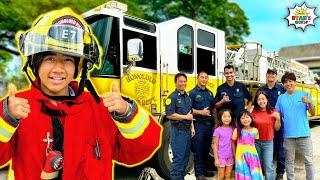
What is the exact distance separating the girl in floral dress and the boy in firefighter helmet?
12.6 feet

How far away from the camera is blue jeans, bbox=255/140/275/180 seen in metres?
5.36

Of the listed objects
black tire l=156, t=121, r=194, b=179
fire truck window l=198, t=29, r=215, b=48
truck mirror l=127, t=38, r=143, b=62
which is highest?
fire truck window l=198, t=29, r=215, b=48

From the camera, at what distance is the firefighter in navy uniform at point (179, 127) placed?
226 inches

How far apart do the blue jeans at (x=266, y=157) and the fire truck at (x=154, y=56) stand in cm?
146

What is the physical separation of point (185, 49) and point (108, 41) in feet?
5.40

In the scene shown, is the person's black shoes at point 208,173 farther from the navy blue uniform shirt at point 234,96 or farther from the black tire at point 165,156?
the navy blue uniform shirt at point 234,96

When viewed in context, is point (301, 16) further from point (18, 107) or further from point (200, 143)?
point (18, 107)

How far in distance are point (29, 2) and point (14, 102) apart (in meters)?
14.0

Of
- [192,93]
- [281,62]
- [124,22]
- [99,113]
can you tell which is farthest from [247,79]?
[99,113]

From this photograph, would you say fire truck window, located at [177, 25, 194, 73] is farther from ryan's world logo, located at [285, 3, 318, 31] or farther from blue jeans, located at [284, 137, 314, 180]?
ryan's world logo, located at [285, 3, 318, 31]

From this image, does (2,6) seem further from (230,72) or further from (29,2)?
(230,72)

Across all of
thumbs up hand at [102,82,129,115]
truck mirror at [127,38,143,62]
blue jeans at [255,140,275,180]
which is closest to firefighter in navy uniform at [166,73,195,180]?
truck mirror at [127,38,143,62]

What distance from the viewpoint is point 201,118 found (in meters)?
6.18

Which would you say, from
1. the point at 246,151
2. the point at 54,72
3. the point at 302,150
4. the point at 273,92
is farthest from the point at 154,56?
the point at 54,72
